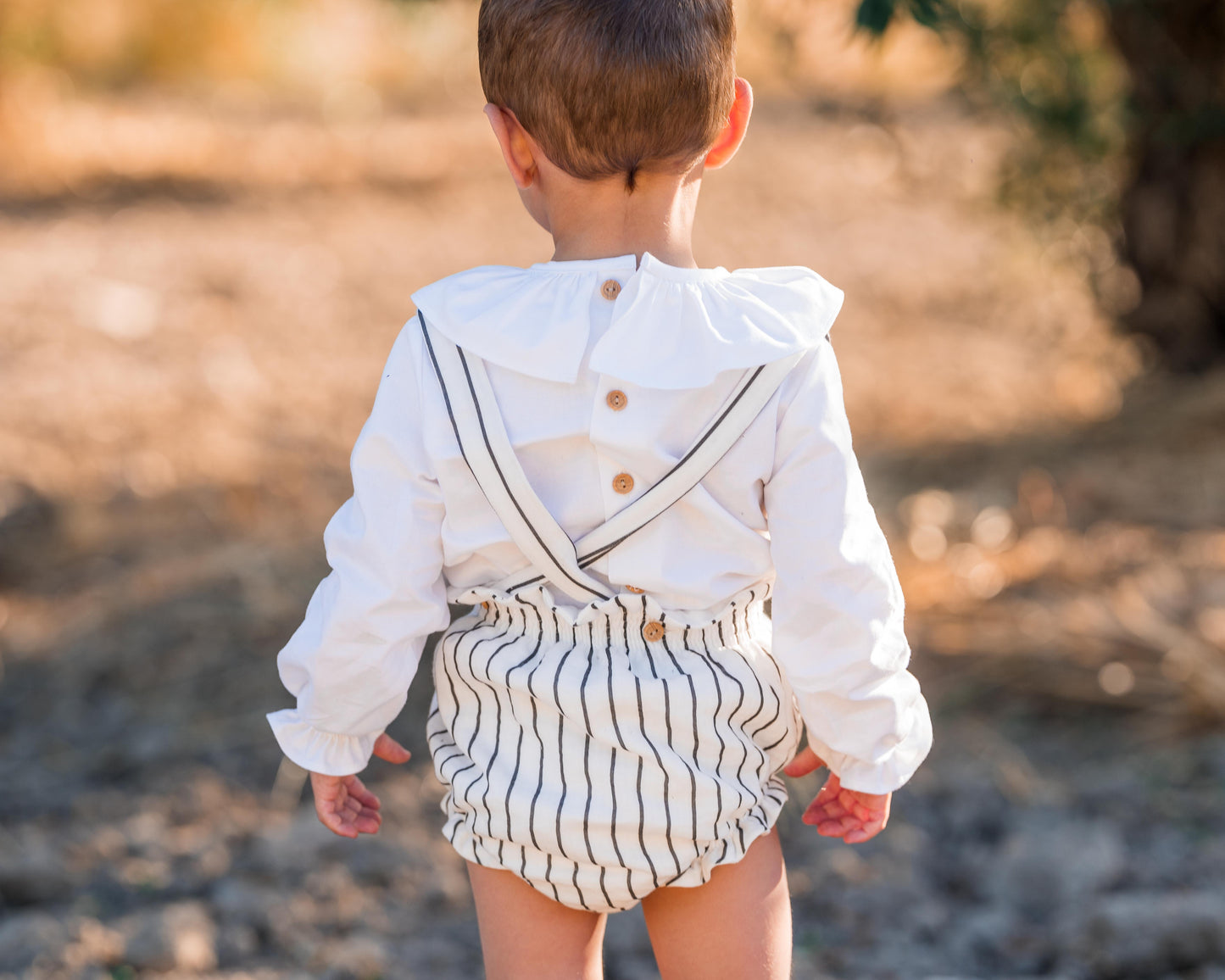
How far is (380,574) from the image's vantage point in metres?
1.38

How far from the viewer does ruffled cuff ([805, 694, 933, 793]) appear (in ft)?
4.57

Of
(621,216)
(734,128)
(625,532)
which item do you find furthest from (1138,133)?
(625,532)

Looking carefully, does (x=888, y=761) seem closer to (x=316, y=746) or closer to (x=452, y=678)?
(x=452, y=678)

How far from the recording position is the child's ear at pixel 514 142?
4.44 ft

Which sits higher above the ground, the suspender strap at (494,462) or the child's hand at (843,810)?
the suspender strap at (494,462)

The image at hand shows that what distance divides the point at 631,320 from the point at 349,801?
0.68 meters

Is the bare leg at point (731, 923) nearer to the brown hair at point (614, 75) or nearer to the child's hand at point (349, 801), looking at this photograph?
the child's hand at point (349, 801)

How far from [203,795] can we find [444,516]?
175 centimetres

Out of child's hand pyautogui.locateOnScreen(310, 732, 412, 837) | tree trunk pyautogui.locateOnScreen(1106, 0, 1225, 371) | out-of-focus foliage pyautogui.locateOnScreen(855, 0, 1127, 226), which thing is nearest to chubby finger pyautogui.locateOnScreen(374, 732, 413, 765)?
child's hand pyautogui.locateOnScreen(310, 732, 412, 837)

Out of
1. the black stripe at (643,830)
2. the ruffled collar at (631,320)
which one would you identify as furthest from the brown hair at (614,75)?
the black stripe at (643,830)

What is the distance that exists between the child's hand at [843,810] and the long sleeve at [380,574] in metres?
0.46

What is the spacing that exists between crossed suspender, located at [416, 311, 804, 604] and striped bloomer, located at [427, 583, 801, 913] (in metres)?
0.06

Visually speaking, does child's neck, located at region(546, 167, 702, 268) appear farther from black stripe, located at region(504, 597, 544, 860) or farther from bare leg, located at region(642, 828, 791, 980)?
bare leg, located at region(642, 828, 791, 980)

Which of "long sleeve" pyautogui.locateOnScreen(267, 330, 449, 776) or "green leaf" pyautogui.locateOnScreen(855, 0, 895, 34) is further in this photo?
"green leaf" pyautogui.locateOnScreen(855, 0, 895, 34)
